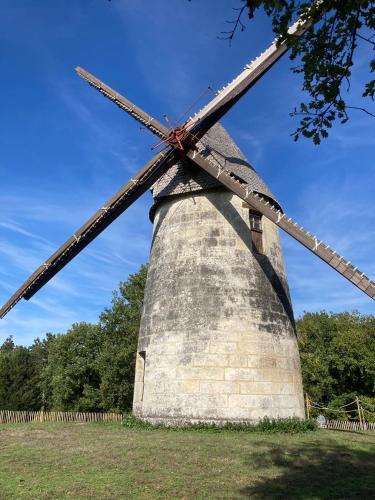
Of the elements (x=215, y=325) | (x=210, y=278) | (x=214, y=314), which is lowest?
(x=215, y=325)

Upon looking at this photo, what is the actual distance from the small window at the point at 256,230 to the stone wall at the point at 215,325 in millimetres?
218

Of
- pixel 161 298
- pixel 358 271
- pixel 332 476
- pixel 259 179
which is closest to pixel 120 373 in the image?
pixel 161 298

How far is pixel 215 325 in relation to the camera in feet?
40.9

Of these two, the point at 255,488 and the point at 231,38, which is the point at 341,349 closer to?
the point at 255,488

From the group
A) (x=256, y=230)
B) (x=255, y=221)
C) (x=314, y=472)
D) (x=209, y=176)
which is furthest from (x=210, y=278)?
(x=314, y=472)

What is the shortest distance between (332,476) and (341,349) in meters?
28.3

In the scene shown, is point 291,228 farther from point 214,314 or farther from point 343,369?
point 343,369

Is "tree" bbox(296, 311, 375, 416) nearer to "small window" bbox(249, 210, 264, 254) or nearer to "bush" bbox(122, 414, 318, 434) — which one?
"bush" bbox(122, 414, 318, 434)

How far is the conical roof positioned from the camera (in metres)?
14.4

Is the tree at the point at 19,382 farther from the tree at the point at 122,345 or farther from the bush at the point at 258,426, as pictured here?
the bush at the point at 258,426

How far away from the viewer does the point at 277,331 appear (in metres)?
13.0

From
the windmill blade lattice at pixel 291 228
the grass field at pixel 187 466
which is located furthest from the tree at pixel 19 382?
the windmill blade lattice at pixel 291 228

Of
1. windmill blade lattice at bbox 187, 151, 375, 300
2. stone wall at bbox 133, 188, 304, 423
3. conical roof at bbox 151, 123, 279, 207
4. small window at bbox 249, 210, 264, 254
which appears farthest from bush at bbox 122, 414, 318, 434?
conical roof at bbox 151, 123, 279, 207

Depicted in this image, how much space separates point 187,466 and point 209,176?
30.7ft
